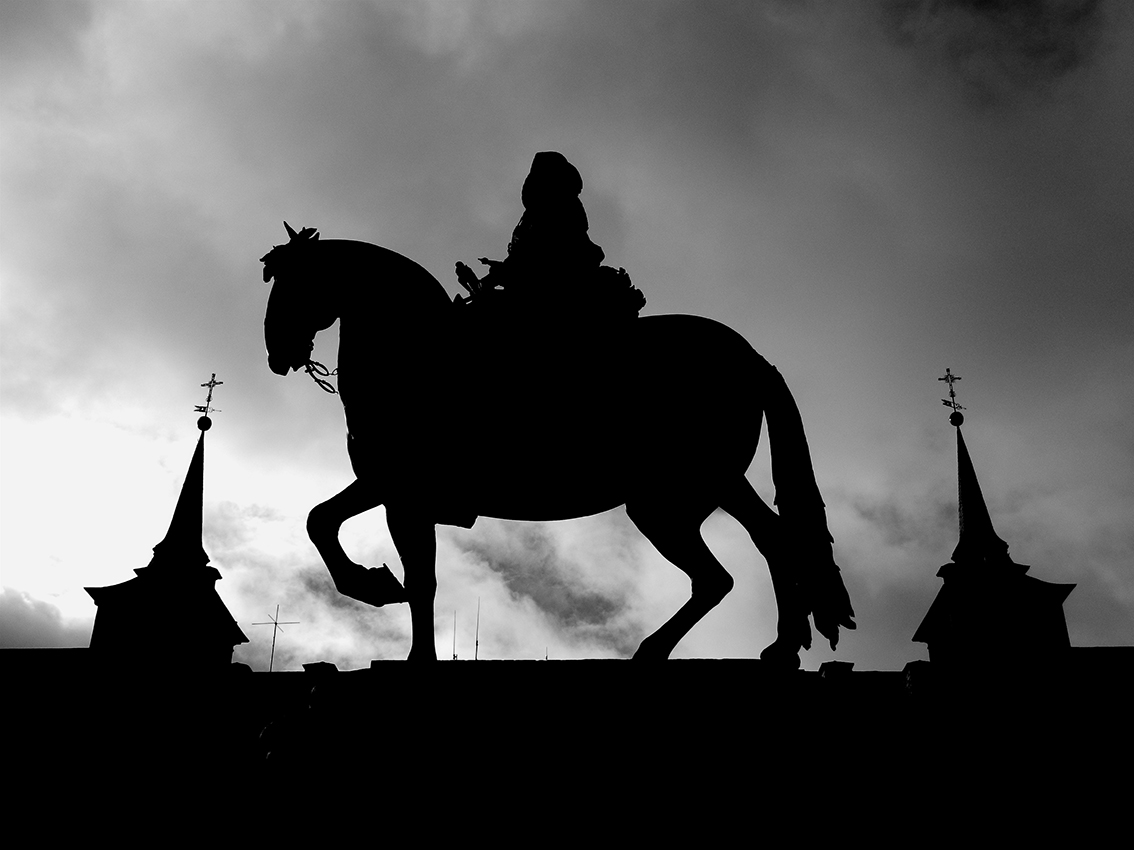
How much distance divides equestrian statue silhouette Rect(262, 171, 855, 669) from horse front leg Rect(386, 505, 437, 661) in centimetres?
1

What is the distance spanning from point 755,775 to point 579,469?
231 cm

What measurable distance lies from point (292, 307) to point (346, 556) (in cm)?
176

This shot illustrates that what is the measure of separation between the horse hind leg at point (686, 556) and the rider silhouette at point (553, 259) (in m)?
1.51

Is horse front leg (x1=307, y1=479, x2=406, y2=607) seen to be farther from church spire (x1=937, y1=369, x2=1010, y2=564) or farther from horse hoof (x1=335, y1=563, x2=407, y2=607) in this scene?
church spire (x1=937, y1=369, x2=1010, y2=564)

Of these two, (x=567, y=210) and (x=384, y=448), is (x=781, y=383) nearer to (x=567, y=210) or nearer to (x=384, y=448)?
(x=567, y=210)

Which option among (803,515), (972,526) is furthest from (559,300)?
(972,526)

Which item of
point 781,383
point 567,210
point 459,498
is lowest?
point 459,498

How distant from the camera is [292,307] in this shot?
25.8 ft

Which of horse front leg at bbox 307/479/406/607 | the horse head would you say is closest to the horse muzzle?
the horse head

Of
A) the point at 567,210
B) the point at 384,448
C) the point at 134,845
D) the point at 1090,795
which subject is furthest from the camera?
the point at 567,210

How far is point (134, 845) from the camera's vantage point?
7.13 m

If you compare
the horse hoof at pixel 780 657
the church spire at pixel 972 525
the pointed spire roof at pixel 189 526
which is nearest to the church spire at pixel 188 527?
the pointed spire roof at pixel 189 526

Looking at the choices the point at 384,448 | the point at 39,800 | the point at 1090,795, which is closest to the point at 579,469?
the point at 384,448

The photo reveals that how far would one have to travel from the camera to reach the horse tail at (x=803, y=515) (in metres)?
7.44
